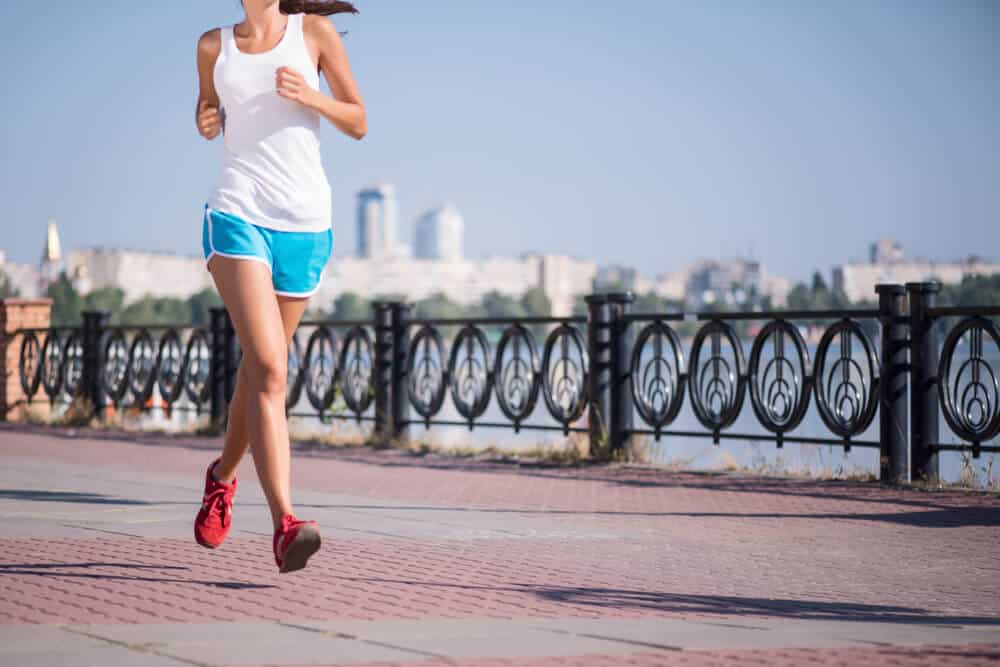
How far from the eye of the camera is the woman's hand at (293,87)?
517 centimetres

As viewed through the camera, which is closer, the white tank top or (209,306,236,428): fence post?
the white tank top

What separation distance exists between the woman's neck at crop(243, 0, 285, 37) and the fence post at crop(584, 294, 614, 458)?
7.34m

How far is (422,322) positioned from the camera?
48.3 ft

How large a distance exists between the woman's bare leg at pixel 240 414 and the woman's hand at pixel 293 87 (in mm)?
716

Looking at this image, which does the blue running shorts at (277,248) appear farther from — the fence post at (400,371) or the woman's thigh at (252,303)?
the fence post at (400,371)

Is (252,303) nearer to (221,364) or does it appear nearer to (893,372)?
(893,372)

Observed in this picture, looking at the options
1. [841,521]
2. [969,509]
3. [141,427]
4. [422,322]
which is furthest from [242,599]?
[141,427]

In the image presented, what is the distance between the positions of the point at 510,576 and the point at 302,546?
1077mm

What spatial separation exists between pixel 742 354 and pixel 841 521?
354 centimetres

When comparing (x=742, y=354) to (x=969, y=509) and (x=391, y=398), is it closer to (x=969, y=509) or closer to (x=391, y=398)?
(x=969, y=509)

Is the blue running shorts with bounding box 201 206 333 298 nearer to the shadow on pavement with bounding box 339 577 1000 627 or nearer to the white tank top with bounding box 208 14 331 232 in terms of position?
the white tank top with bounding box 208 14 331 232

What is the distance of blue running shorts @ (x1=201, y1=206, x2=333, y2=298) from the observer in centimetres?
516

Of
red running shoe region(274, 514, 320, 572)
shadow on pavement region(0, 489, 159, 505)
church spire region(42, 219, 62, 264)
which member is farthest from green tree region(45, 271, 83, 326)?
red running shoe region(274, 514, 320, 572)

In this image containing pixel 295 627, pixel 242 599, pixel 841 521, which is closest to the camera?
pixel 295 627
